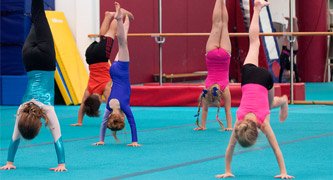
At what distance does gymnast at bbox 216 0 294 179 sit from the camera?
523 cm

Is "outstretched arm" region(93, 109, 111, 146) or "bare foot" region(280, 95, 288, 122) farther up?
"bare foot" region(280, 95, 288, 122)

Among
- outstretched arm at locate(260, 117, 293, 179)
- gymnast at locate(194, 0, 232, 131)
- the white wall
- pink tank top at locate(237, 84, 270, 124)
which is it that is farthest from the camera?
the white wall

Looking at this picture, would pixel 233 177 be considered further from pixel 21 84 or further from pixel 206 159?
pixel 21 84

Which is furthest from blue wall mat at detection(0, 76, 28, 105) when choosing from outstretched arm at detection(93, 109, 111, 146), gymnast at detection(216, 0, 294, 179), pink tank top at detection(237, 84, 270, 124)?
pink tank top at detection(237, 84, 270, 124)

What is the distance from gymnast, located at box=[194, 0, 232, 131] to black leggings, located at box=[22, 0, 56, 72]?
2870 mm

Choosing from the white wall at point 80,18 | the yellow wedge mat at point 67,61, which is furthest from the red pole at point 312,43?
the yellow wedge mat at point 67,61

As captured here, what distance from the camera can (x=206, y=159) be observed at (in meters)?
6.46

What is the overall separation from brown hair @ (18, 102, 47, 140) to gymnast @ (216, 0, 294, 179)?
1459 millimetres

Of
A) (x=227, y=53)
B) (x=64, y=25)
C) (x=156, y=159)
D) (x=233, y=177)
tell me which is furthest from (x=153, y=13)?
(x=233, y=177)

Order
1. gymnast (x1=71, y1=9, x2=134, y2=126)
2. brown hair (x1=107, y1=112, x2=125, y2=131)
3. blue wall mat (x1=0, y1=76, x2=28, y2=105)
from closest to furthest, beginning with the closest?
brown hair (x1=107, y1=112, x2=125, y2=131), gymnast (x1=71, y1=9, x2=134, y2=126), blue wall mat (x1=0, y1=76, x2=28, y2=105)

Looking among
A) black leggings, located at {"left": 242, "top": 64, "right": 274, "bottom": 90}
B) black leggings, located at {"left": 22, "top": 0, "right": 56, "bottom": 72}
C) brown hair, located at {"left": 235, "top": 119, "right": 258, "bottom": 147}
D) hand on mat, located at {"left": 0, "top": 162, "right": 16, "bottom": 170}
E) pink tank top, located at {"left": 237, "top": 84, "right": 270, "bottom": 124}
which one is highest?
black leggings, located at {"left": 22, "top": 0, "right": 56, "bottom": 72}

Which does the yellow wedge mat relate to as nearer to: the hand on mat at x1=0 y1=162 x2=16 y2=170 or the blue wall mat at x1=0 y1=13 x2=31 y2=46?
the blue wall mat at x1=0 y1=13 x2=31 y2=46

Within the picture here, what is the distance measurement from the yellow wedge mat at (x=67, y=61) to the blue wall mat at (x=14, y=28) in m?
0.42

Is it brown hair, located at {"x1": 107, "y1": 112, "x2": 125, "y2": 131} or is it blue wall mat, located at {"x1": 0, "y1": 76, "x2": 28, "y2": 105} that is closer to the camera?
brown hair, located at {"x1": 107, "y1": 112, "x2": 125, "y2": 131}
